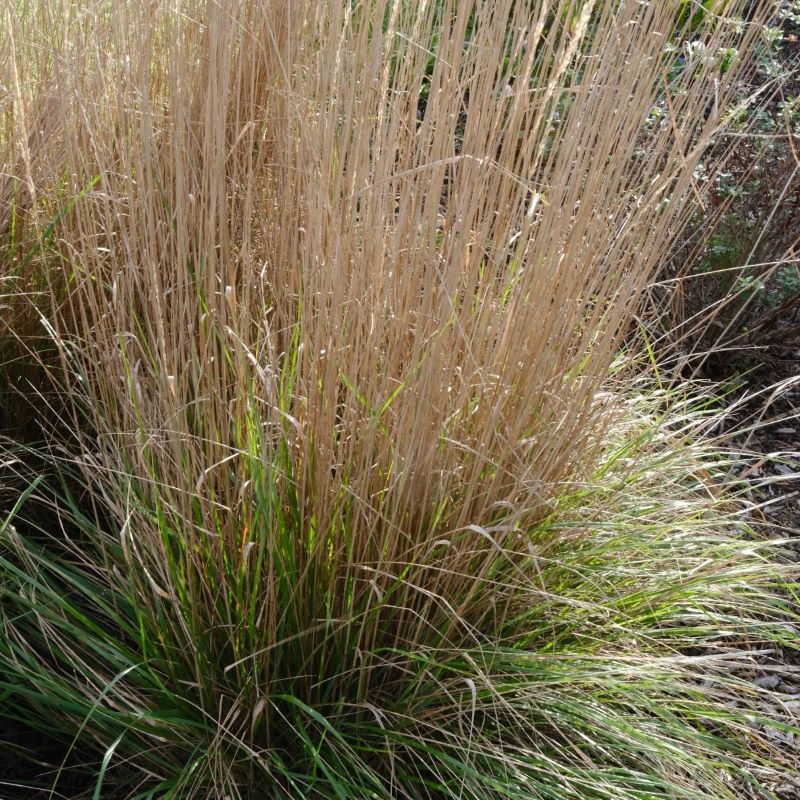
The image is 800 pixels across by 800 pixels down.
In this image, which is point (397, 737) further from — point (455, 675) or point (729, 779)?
point (729, 779)

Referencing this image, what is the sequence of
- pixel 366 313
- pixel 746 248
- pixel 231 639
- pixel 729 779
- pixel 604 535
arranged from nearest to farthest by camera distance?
pixel 231 639 < pixel 366 313 < pixel 729 779 < pixel 604 535 < pixel 746 248

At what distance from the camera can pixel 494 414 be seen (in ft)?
4.84

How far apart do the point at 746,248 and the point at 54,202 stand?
225 centimetres

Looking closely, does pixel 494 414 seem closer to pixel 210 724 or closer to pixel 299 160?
pixel 299 160

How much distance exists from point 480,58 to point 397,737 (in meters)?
1.10

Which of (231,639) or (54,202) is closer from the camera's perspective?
(231,639)

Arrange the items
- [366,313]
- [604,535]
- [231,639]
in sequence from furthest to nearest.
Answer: [604,535] → [366,313] → [231,639]

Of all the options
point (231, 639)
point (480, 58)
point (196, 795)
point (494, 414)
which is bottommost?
point (196, 795)

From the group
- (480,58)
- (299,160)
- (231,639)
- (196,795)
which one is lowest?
(196,795)

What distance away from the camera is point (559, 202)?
5.13ft

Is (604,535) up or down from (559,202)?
down

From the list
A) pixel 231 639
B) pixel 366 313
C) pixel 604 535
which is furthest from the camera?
pixel 604 535

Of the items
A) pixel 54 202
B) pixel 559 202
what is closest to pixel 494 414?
pixel 559 202

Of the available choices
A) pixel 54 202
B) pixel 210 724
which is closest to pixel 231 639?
pixel 210 724
